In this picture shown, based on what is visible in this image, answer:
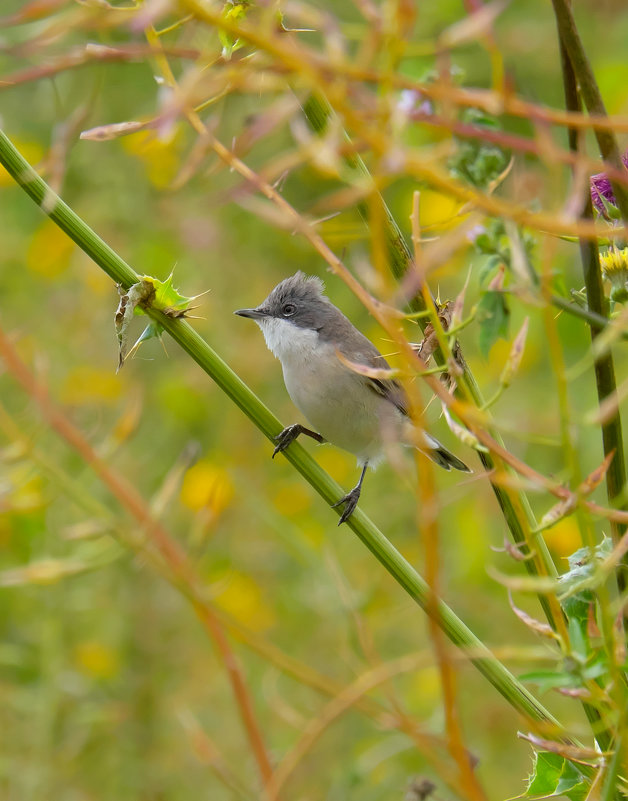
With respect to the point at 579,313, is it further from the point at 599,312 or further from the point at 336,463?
the point at 336,463

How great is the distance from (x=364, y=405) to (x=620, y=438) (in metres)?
1.98

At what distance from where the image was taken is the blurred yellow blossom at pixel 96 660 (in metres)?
3.03

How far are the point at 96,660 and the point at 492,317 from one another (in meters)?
2.46

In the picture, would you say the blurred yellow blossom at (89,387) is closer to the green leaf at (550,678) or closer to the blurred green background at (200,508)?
the blurred green background at (200,508)

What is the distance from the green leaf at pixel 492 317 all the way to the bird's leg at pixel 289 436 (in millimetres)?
489

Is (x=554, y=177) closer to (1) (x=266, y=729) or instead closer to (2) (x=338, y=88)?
(2) (x=338, y=88)

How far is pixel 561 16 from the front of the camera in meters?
0.91

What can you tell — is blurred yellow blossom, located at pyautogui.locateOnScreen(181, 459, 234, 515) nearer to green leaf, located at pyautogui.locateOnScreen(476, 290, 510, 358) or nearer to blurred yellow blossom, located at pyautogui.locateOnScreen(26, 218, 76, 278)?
blurred yellow blossom, located at pyautogui.locateOnScreen(26, 218, 76, 278)

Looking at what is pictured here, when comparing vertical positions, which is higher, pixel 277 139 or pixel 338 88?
pixel 338 88

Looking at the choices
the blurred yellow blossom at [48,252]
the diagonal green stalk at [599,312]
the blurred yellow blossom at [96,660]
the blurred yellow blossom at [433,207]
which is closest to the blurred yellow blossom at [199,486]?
the blurred yellow blossom at [96,660]

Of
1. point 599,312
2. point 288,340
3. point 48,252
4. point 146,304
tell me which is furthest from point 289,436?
point 48,252

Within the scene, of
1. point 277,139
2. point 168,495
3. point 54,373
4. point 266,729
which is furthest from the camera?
point 277,139

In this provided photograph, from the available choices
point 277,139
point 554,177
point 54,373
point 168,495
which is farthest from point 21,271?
point 554,177

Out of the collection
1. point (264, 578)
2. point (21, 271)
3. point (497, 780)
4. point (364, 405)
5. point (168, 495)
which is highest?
point (168, 495)
